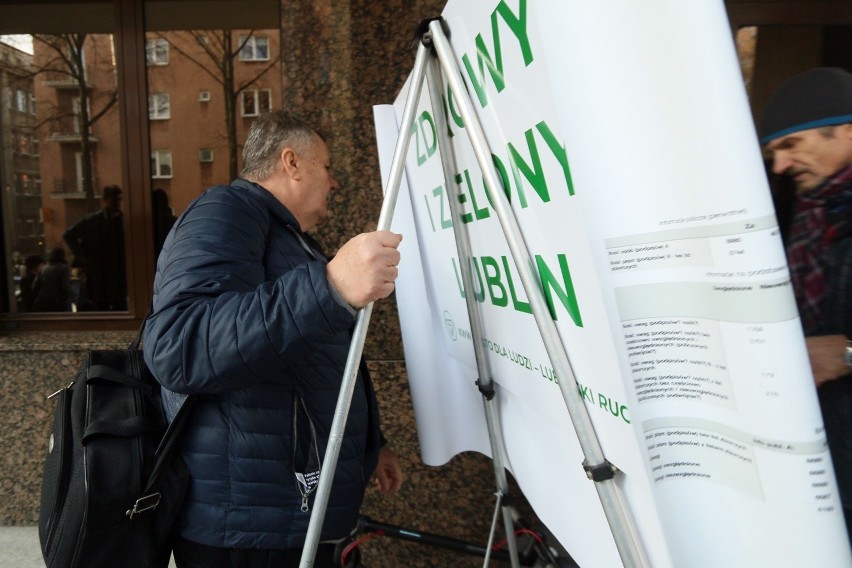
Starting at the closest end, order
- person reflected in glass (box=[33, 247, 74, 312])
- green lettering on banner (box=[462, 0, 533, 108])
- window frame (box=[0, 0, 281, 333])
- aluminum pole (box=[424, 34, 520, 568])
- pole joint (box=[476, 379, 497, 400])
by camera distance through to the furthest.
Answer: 1. green lettering on banner (box=[462, 0, 533, 108])
2. aluminum pole (box=[424, 34, 520, 568])
3. pole joint (box=[476, 379, 497, 400])
4. window frame (box=[0, 0, 281, 333])
5. person reflected in glass (box=[33, 247, 74, 312])


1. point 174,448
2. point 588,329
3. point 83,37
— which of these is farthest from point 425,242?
point 83,37

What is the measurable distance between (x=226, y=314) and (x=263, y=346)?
0.10 meters

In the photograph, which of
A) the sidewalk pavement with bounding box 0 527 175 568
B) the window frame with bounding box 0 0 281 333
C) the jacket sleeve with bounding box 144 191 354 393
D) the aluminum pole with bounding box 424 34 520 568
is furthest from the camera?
the window frame with bounding box 0 0 281 333

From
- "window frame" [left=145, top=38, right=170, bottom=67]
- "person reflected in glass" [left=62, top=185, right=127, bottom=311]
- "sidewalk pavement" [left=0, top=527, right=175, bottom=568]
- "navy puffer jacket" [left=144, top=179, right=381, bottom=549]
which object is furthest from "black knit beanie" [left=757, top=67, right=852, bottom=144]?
"person reflected in glass" [left=62, top=185, right=127, bottom=311]

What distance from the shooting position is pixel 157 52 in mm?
3953

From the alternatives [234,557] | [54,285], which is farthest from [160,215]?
[234,557]

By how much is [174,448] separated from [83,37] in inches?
139

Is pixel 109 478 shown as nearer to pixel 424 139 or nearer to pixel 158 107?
pixel 424 139

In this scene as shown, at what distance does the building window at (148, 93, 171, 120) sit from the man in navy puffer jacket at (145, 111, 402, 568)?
2.52m

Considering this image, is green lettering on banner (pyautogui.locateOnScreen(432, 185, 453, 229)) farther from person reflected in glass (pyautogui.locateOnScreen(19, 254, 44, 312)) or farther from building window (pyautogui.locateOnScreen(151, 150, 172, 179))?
person reflected in glass (pyautogui.locateOnScreen(19, 254, 44, 312))

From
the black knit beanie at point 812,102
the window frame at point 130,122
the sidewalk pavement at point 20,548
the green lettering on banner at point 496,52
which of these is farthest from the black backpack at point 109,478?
the window frame at point 130,122

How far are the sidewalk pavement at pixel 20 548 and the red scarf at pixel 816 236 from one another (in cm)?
307

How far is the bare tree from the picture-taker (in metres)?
3.99

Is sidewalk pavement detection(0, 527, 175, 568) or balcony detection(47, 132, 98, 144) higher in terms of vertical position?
balcony detection(47, 132, 98, 144)
